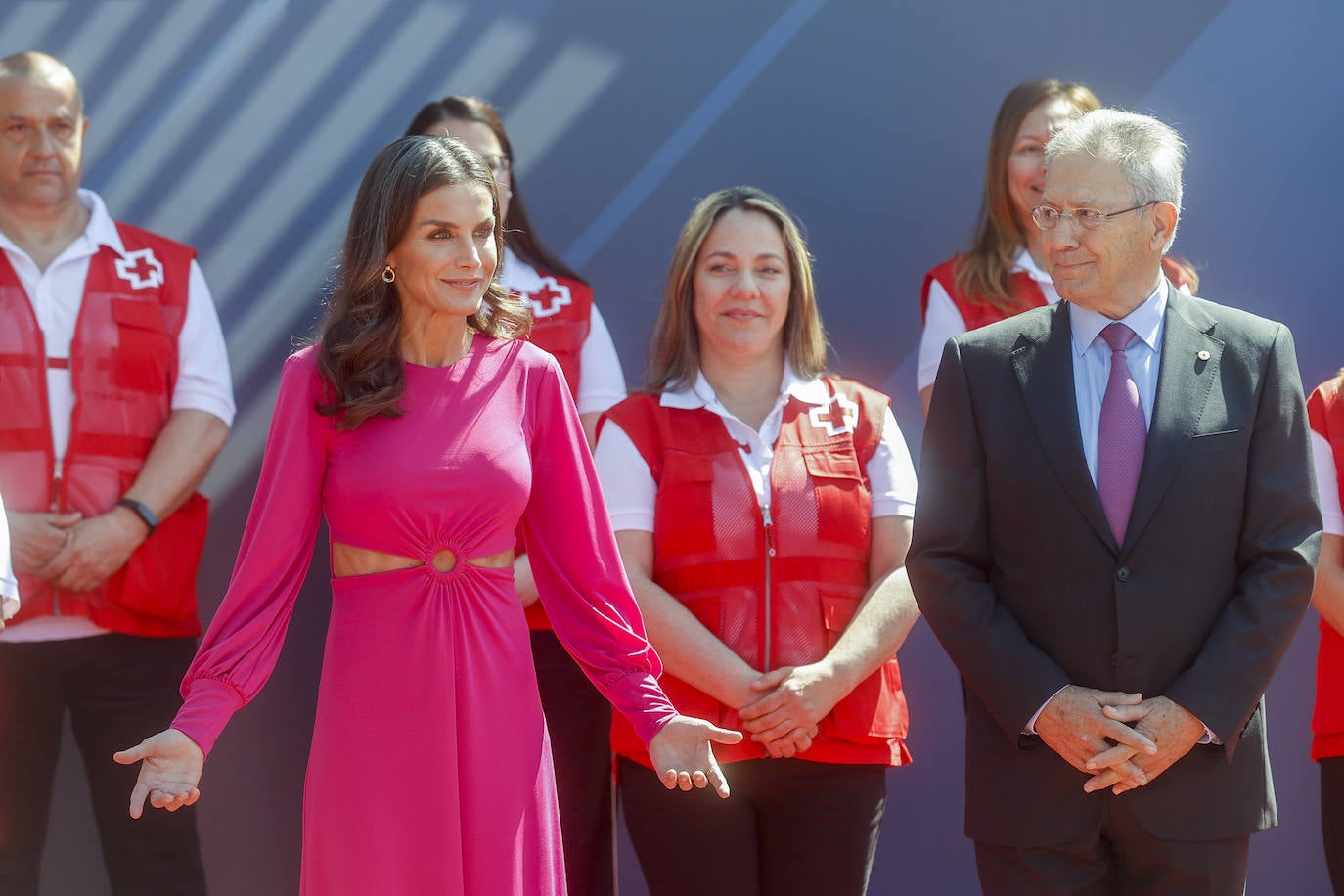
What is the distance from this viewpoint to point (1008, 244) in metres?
4.15

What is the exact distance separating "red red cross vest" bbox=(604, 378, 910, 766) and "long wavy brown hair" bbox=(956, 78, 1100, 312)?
2.30 feet

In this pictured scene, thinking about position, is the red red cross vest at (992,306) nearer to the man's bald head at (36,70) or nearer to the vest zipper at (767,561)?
the vest zipper at (767,561)

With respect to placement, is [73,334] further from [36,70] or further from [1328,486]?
[1328,486]

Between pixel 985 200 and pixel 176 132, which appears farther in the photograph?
pixel 176 132

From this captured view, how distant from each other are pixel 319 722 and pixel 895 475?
1.52 meters

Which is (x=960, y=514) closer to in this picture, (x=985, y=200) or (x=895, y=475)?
(x=895, y=475)

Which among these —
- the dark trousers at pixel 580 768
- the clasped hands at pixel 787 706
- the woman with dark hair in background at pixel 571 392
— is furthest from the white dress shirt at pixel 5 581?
the clasped hands at pixel 787 706

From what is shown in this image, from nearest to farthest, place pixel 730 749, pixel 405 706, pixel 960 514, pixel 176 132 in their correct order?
pixel 405 706, pixel 960 514, pixel 730 749, pixel 176 132

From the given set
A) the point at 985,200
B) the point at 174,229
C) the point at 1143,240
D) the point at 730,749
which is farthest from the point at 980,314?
the point at 174,229

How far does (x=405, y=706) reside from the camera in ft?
9.00

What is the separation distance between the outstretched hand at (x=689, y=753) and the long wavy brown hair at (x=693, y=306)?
1.26 meters

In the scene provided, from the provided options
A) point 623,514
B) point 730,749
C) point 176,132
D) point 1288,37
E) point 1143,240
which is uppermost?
point 1288,37

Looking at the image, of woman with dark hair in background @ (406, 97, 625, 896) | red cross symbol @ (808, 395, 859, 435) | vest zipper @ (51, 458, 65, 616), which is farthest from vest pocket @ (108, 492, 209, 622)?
red cross symbol @ (808, 395, 859, 435)

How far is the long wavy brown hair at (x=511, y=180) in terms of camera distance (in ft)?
13.8
